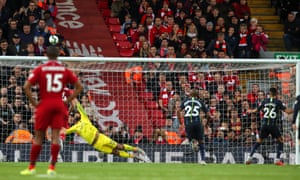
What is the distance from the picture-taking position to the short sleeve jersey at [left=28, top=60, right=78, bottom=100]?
14523 millimetres

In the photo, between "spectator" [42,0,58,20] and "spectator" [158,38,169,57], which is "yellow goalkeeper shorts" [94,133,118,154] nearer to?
"spectator" [158,38,169,57]

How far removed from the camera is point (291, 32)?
92.4 ft

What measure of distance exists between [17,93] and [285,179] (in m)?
8.26

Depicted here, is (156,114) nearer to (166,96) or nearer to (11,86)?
(166,96)

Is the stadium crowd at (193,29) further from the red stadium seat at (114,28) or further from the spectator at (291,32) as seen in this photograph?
the red stadium seat at (114,28)

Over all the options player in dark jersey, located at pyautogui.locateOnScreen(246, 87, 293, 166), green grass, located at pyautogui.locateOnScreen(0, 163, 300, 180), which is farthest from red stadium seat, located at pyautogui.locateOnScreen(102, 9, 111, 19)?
green grass, located at pyautogui.locateOnScreen(0, 163, 300, 180)

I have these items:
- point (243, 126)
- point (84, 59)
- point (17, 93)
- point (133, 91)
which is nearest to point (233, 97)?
point (243, 126)

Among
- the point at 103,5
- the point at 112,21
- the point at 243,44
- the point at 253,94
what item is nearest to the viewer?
the point at 253,94

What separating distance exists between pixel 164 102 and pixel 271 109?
2842 millimetres

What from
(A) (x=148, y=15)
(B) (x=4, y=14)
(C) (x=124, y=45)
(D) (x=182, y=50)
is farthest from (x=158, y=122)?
(B) (x=4, y=14)

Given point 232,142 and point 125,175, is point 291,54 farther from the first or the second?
point 125,175

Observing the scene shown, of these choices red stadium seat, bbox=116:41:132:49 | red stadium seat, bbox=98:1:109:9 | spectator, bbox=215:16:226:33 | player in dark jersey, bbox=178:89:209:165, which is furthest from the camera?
red stadium seat, bbox=98:1:109:9

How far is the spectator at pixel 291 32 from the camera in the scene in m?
27.7

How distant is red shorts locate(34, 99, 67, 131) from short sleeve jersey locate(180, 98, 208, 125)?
693 cm
